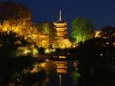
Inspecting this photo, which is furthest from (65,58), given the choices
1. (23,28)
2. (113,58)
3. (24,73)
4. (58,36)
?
(58,36)

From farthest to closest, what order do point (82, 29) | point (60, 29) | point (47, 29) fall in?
point (60, 29), point (82, 29), point (47, 29)

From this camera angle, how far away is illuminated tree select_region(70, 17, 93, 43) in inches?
3027

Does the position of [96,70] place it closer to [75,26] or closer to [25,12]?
[25,12]

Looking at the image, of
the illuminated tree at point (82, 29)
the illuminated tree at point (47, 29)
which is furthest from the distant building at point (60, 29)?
the illuminated tree at point (82, 29)

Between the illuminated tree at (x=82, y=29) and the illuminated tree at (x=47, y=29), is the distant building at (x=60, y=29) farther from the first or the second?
the illuminated tree at (x=82, y=29)

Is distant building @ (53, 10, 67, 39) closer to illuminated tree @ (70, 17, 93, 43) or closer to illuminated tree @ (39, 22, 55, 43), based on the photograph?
illuminated tree @ (39, 22, 55, 43)

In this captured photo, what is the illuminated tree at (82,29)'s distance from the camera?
76875 mm

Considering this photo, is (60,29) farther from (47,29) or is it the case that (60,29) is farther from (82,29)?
(47,29)

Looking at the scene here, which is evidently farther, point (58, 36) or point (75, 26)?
point (58, 36)

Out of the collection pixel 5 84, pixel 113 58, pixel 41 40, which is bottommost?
pixel 5 84

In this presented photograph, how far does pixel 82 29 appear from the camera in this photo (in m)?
76.8

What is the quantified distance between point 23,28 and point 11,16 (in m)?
2.63

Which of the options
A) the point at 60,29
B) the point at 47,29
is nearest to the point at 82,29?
the point at 47,29

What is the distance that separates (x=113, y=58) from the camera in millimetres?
33375
